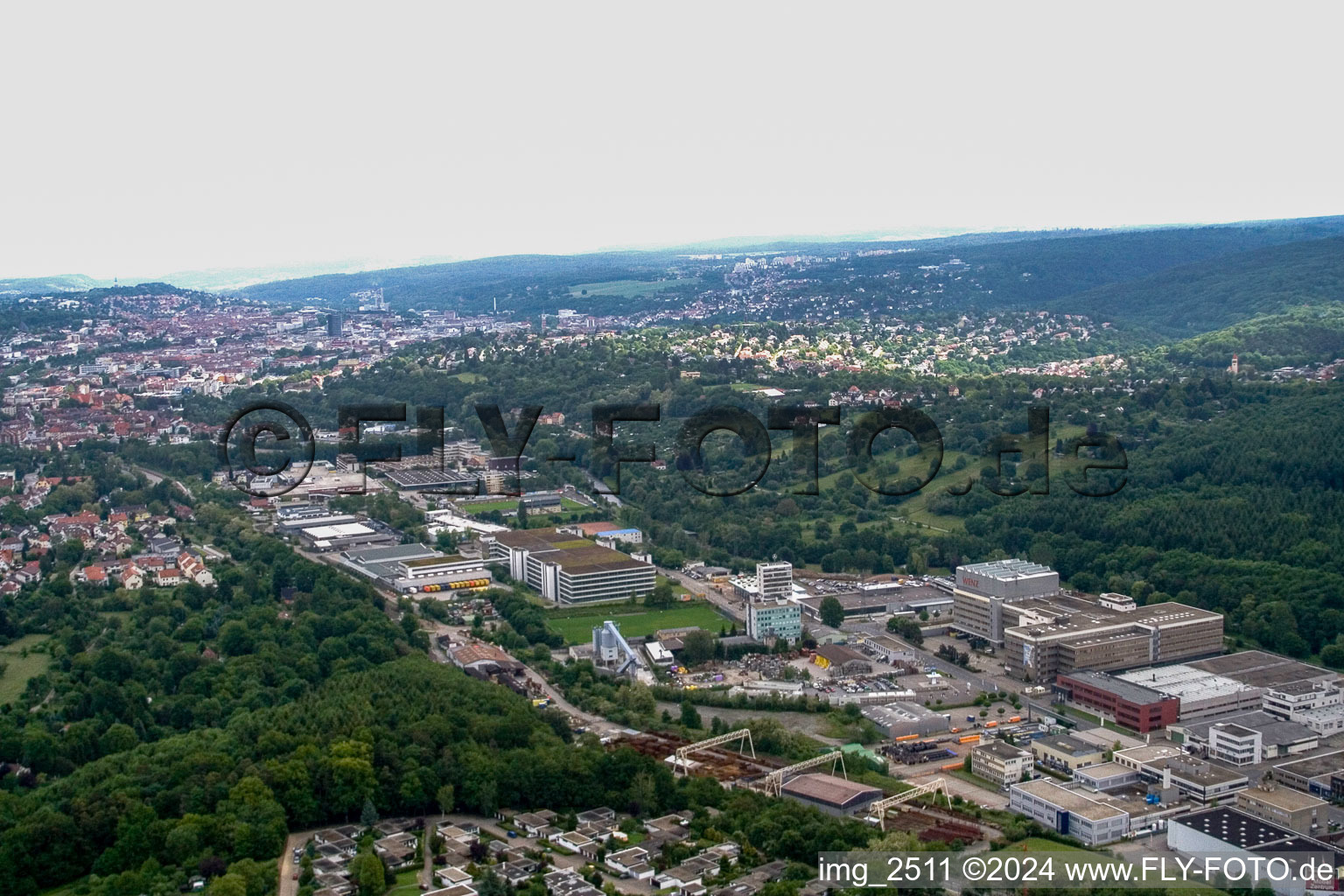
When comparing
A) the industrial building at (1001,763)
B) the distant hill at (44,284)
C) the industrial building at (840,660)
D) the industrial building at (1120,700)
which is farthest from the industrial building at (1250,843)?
the distant hill at (44,284)

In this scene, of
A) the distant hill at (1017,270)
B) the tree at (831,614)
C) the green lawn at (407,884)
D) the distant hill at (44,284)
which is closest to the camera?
the green lawn at (407,884)

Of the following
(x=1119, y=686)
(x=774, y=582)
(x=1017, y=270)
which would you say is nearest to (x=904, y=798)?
(x=1119, y=686)

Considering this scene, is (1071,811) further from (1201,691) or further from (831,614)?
(831,614)

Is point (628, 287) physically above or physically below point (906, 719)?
above

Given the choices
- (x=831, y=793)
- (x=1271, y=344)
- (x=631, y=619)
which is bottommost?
(x=631, y=619)

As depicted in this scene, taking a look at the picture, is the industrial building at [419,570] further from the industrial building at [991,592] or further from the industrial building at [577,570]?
the industrial building at [991,592]

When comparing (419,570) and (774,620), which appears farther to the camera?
(419,570)
